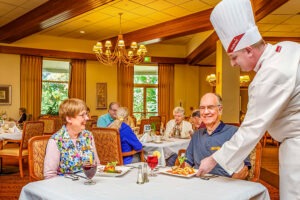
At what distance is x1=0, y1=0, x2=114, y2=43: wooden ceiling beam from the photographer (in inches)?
239

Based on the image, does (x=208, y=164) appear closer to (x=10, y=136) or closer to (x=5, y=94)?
(x=10, y=136)

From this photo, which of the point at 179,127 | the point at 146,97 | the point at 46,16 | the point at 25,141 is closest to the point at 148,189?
the point at 179,127

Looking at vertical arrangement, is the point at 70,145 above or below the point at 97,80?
below

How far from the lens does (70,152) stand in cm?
252

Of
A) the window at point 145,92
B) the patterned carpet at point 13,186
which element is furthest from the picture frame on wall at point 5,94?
the window at point 145,92

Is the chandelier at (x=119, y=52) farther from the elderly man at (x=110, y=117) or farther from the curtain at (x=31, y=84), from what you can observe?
the curtain at (x=31, y=84)

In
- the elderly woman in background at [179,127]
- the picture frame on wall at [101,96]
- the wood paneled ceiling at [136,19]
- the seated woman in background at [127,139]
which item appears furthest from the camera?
the picture frame on wall at [101,96]

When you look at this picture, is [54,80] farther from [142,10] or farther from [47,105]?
[142,10]

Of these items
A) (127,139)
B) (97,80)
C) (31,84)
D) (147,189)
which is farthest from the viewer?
(97,80)

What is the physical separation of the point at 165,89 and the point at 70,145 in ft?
32.1

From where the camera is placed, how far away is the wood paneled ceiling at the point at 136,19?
6324 millimetres

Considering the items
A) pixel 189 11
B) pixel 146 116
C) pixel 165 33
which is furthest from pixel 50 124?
pixel 146 116

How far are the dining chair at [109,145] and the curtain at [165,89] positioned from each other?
7964 millimetres

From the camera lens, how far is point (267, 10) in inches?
214
